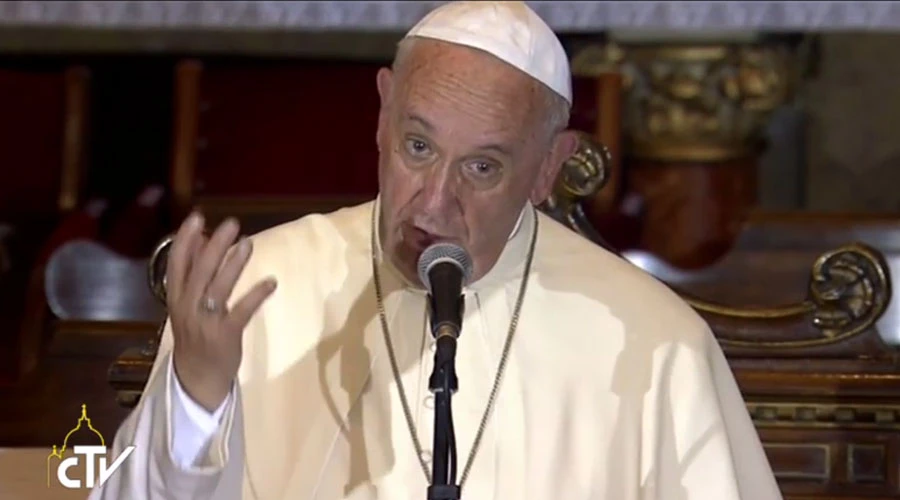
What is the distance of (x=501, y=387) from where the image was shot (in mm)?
3260

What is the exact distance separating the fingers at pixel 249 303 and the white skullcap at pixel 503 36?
2.44 ft

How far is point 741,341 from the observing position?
3.79m

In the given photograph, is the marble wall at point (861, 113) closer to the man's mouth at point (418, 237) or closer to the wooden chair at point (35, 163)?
the wooden chair at point (35, 163)

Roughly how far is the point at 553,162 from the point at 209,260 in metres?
0.90

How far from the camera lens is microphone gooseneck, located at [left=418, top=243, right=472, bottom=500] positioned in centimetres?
234

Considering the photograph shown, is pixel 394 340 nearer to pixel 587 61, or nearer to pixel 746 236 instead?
pixel 746 236

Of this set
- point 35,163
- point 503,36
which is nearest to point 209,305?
point 503,36

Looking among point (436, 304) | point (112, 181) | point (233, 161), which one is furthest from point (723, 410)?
point (112, 181)

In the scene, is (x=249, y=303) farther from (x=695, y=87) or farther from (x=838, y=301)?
(x=695, y=87)

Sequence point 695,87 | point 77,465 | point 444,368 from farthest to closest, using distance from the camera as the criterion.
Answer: point 695,87, point 77,465, point 444,368

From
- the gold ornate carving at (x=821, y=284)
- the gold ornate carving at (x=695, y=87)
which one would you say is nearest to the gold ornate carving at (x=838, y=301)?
the gold ornate carving at (x=821, y=284)

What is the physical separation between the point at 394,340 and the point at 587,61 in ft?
11.2

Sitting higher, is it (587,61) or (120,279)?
(587,61)

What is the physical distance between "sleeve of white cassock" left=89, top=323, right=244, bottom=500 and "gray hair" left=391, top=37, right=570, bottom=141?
2.15 feet
